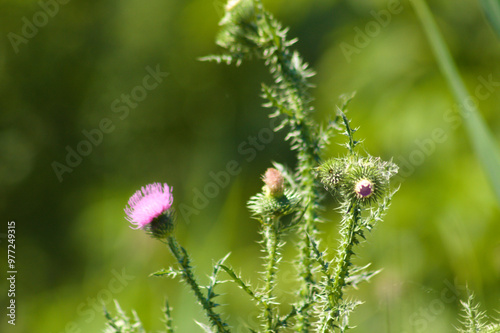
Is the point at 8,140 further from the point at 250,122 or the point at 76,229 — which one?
the point at 250,122

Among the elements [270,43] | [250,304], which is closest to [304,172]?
[270,43]

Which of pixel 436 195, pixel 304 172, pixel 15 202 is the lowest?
pixel 304 172

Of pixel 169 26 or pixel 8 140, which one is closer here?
pixel 8 140

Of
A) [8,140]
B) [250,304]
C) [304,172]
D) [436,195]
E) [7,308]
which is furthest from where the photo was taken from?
[8,140]

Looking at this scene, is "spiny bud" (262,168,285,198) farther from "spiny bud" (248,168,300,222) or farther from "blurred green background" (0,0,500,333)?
"blurred green background" (0,0,500,333)

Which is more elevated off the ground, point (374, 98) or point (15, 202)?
point (15, 202)

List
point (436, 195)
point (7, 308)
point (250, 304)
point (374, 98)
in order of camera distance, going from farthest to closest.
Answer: point (7, 308) → point (250, 304) → point (374, 98) → point (436, 195)

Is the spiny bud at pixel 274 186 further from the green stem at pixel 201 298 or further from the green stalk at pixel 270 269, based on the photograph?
the green stem at pixel 201 298

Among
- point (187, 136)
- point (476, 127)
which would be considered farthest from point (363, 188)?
point (187, 136)
